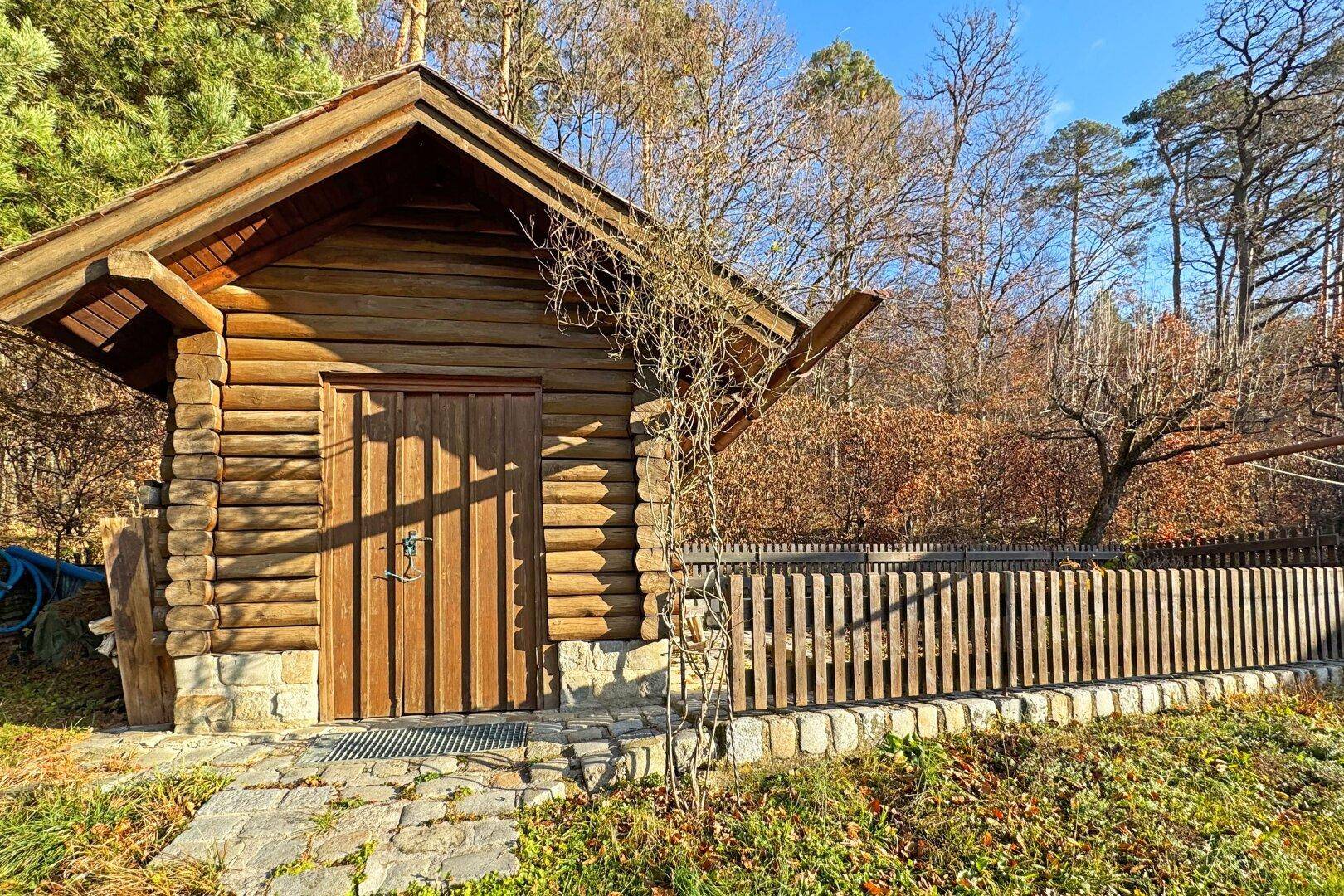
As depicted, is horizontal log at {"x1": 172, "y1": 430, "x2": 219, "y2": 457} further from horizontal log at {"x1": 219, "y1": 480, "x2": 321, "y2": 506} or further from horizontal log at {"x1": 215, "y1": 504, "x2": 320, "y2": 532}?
horizontal log at {"x1": 215, "y1": 504, "x2": 320, "y2": 532}

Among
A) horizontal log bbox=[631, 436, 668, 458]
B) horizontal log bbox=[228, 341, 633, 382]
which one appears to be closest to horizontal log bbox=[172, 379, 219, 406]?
horizontal log bbox=[228, 341, 633, 382]

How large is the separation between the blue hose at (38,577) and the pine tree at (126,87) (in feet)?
11.9

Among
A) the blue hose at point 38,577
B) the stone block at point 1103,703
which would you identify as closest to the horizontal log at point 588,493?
the stone block at point 1103,703

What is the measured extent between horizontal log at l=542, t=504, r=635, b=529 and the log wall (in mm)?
11

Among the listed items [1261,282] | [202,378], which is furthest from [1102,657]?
[1261,282]

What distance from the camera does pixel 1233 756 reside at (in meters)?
4.95

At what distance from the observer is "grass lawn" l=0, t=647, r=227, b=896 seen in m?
3.22

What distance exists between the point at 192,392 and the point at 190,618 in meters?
1.82

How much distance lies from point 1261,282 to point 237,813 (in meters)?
28.7

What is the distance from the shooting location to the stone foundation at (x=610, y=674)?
18.6 feet

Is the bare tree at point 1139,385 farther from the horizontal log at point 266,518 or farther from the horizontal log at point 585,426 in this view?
the horizontal log at point 266,518

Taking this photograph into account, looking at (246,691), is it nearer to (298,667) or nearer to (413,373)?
(298,667)

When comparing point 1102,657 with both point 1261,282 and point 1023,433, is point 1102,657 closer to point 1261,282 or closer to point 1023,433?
point 1023,433

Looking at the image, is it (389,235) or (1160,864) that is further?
(389,235)
